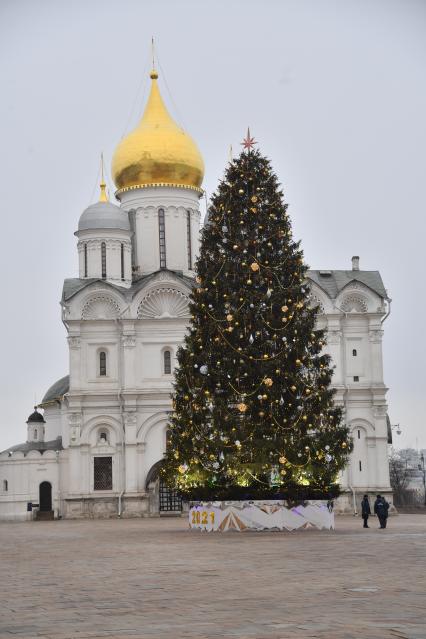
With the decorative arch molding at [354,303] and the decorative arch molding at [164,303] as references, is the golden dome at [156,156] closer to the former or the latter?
the decorative arch molding at [164,303]

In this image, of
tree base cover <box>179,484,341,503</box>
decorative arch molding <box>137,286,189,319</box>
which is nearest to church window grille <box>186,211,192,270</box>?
decorative arch molding <box>137,286,189,319</box>

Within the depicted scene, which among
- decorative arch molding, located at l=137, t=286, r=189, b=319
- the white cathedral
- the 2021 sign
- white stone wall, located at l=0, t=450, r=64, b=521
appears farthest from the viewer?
white stone wall, located at l=0, t=450, r=64, b=521

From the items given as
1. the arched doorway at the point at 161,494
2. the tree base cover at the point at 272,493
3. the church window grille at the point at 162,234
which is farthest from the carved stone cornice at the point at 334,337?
the tree base cover at the point at 272,493

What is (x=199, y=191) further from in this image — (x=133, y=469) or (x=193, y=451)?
(x=193, y=451)

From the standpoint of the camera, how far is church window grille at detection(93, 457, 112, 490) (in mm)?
50188

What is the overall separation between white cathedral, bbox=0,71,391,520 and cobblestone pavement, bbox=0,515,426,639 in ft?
91.2

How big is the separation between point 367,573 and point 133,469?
35.9 m

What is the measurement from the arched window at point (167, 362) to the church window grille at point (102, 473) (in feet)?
15.1

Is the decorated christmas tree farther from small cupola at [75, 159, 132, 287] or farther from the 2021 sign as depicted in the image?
small cupola at [75, 159, 132, 287]

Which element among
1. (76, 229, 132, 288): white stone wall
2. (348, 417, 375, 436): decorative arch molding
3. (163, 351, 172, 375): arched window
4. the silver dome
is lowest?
(348, 417, 375, 436): decorative arch molding

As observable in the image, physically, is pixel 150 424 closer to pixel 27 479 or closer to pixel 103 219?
pixel 27 479

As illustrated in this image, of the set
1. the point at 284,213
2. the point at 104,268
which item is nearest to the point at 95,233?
the point at 104,268

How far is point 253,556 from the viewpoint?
18.5 meters

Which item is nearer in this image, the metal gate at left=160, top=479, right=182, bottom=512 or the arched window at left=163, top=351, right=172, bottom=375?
the metal gate at left=160, top=479, right=182, bottom=512
